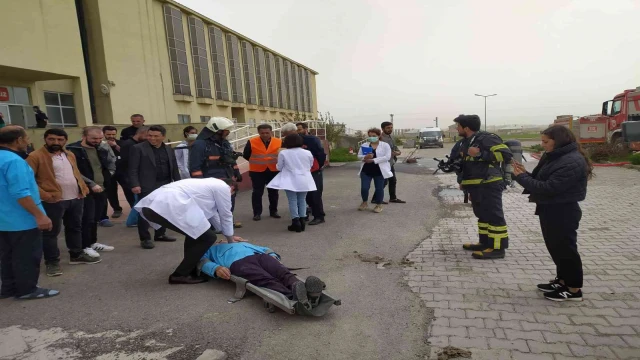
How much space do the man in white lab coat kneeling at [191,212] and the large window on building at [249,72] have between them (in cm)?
2523

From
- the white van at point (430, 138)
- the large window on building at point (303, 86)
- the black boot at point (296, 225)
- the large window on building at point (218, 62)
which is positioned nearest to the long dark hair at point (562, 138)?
the black boot at point (296, 225)

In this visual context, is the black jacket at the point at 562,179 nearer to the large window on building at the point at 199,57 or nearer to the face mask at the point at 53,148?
the face mask at the point at 53,148

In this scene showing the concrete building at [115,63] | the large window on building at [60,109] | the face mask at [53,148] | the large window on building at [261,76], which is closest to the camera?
the face mask at [53,148]

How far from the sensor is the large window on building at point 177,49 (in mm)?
18891

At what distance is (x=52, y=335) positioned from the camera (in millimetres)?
3074

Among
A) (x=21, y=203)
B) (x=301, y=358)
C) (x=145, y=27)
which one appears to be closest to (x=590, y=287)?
(x=301, y=358)

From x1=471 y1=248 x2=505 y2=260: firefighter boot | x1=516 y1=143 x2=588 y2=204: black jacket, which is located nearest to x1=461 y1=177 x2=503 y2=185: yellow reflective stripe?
x1=471 y1=248 x2=505 y2=260: firefighter boot

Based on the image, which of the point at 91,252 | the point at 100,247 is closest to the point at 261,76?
the point at 100,247

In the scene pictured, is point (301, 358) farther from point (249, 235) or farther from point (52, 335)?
point (249, 235)

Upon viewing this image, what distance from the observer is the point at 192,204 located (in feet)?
12.1

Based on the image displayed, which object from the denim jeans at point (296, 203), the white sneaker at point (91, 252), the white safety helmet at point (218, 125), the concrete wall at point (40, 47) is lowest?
the white sneaker at point (91, 252)

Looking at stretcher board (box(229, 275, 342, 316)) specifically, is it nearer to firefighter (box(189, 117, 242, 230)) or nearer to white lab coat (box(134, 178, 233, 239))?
white lab coat (box(134, 178, 233, 239))

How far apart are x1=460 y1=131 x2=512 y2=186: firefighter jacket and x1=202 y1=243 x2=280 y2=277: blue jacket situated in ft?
8.75

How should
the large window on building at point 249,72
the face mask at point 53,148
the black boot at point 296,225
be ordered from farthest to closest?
1. the large window on building at point 249,72
2. the black boot at point 296,225
3. the face mask at point 53,148
